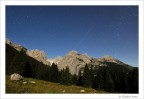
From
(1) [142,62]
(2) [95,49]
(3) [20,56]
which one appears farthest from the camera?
(3) [20,56]

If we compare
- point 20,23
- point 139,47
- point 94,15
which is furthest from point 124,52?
point 20,23

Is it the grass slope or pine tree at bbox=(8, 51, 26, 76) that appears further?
pine tree at bbox=(8, 51, 26, 76)

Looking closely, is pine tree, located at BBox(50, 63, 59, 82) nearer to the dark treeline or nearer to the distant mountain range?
the dark treeline

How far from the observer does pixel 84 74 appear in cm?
2553

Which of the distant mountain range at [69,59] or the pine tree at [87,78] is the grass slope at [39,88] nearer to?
the pine tree at [87,78]

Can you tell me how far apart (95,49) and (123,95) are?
11.0 ft

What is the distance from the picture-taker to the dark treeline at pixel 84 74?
912 inches

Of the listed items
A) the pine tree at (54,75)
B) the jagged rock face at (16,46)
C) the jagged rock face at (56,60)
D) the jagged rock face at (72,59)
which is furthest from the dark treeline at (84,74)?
the jagged rock face at (56,60)

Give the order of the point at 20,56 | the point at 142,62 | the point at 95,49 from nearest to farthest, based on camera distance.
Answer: the point at 142,62 → the point at 95,49 → the point at 20,56

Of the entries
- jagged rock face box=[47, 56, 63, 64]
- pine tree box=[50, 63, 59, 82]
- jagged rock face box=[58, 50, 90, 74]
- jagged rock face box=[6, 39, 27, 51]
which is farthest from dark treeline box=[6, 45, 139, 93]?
jagged rock face box=[47, 56, 63, 64]

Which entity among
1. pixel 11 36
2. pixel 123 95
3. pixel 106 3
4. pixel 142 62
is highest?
pixel 106 3

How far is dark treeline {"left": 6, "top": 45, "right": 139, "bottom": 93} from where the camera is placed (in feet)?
76.0

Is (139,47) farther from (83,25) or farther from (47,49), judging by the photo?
(47,49)

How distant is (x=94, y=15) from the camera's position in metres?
23.0
